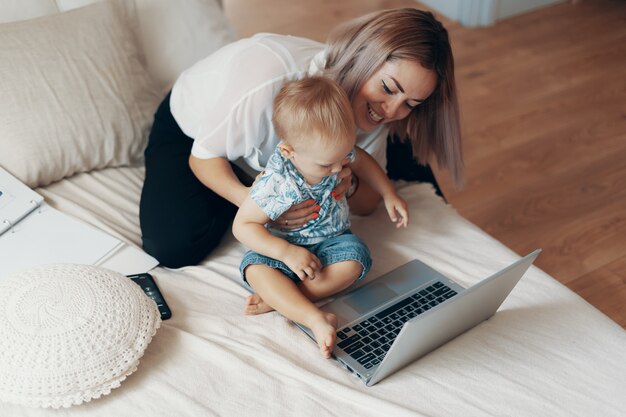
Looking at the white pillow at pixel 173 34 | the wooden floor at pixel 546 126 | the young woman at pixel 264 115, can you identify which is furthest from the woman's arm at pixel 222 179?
the wooden floor at pixel 546 126

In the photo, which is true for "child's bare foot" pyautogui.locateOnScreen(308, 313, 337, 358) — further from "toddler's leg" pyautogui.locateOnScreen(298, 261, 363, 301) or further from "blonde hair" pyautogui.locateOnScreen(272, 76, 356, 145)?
"blonde hair" pyautogui.locateOnScreen(272, 76, 356, 145)

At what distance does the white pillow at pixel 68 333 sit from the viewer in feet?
3.66

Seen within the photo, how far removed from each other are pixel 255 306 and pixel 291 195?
219 mm

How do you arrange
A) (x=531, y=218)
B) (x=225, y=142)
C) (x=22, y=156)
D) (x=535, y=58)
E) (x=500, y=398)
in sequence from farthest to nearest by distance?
1. (x=535, y=58)
2. (x=531, y=218)
3. (x=22, y=156)
4. (x=225, y=142)
5. (x=500, y=398)

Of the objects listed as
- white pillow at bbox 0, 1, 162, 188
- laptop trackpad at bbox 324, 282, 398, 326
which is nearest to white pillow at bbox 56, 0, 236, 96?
white pillow at bbox 0, 1, 162, 188

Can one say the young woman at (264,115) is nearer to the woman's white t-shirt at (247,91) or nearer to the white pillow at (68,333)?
the woman's white t-shirt at (247,91)

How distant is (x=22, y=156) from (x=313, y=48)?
0.67m

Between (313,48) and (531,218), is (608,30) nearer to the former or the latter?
(531,218)

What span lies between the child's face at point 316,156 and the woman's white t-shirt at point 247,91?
0.17 m

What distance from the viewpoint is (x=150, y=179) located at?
5.24 feet

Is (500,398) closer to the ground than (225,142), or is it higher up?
closer to the ground

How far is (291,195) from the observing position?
1.30m

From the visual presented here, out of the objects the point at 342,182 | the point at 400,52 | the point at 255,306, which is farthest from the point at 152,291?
the point at 400,52

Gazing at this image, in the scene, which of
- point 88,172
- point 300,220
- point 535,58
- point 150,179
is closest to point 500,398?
point 300,220
